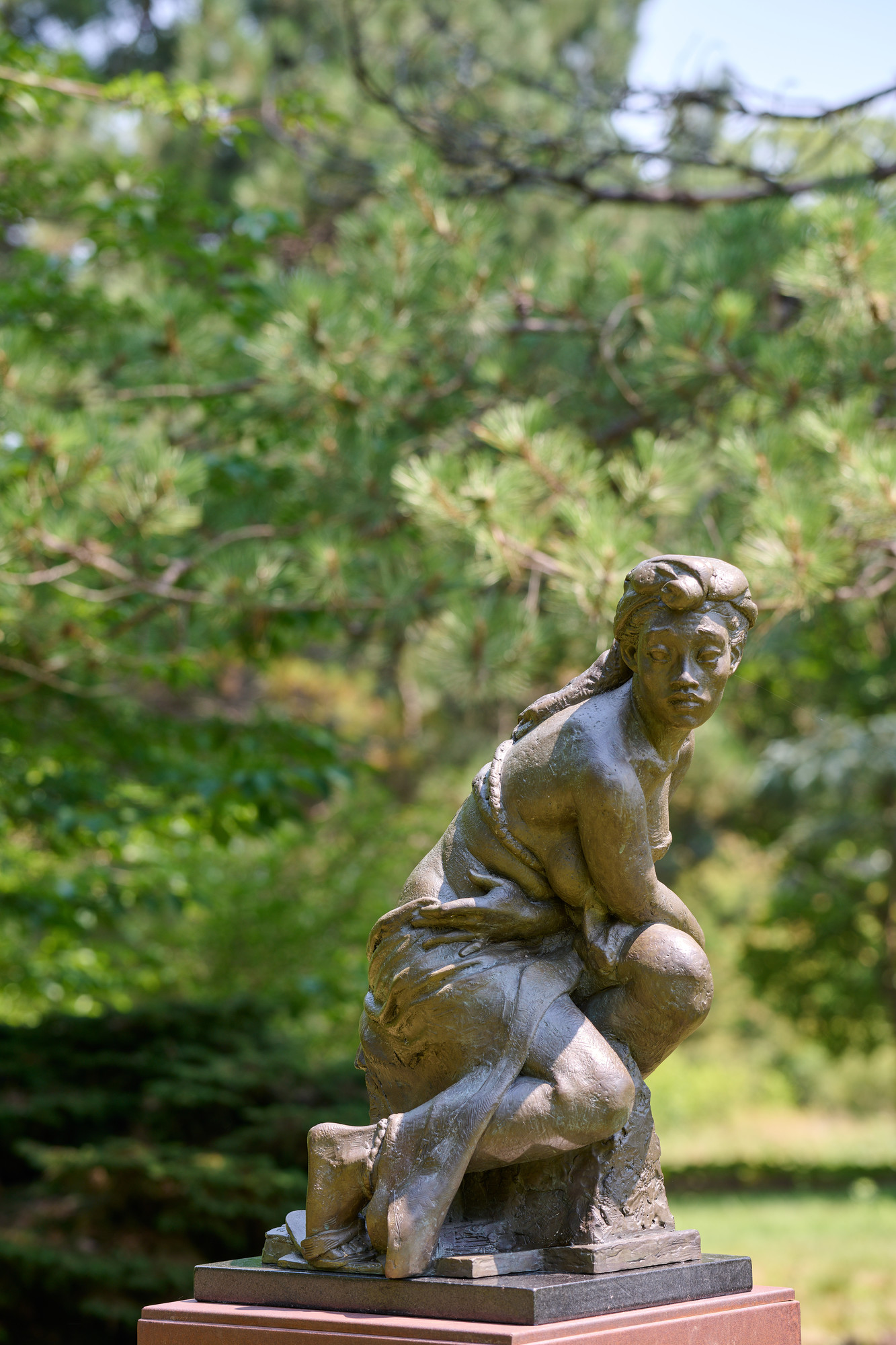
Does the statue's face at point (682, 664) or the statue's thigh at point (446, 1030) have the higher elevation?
the statue's face at point (682, 664)

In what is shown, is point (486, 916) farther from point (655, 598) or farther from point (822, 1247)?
point (822, 1247)

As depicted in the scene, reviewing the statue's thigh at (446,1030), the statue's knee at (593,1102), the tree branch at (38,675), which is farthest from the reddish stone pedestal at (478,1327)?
the tree branch at (38,675)

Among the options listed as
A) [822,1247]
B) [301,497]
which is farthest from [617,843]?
[822,1247]

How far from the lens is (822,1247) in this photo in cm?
866

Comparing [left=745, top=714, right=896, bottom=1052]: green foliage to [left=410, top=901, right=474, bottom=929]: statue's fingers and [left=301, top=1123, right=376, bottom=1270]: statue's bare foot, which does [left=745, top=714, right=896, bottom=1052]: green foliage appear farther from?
[left=301, top=1123, right=376, bottom=1270]: statue's bare foot

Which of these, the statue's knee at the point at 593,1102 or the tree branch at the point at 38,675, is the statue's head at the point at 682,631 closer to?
the statue's knee at the point at 593,1102

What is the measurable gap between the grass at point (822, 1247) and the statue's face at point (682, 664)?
338 centimetres

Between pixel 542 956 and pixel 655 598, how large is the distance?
0.82m

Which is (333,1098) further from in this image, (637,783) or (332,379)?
(637,783)

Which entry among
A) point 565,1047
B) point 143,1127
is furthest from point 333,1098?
point 565,1047

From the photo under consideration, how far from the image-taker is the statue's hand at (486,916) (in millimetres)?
2967

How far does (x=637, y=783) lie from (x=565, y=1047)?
1.84 ft

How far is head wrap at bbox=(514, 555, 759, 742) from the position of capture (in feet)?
9.58

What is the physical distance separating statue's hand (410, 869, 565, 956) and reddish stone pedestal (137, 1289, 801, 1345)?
0.74 metres
